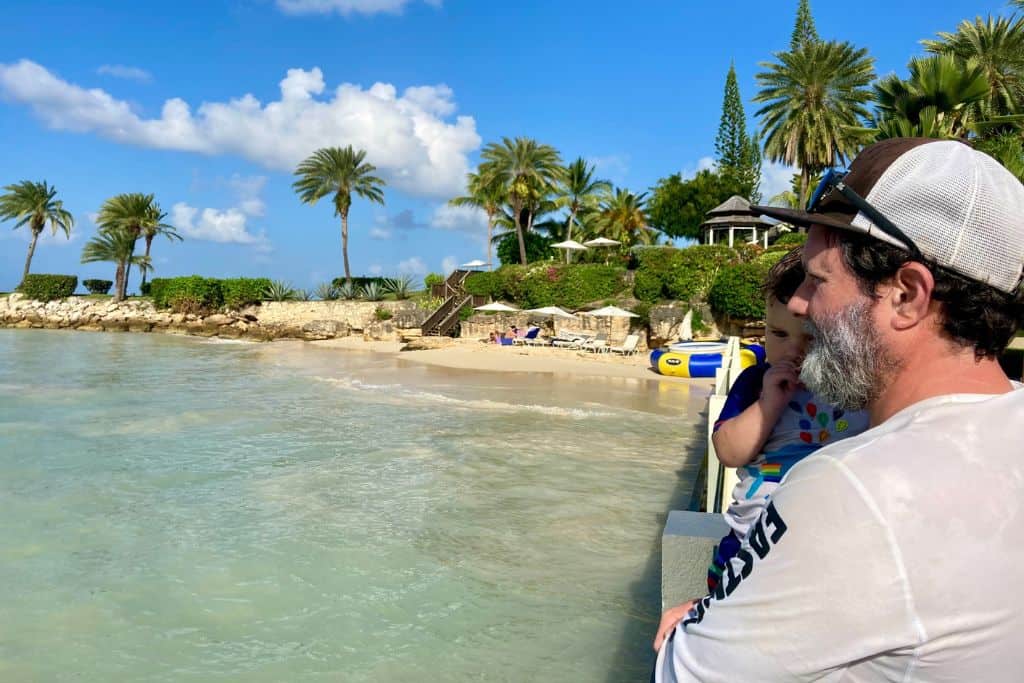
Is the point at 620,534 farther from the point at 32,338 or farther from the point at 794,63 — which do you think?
the point at 32,338

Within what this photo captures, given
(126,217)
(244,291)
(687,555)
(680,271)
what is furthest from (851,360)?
(126,217)

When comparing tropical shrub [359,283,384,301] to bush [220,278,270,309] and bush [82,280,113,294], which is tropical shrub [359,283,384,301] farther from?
bush [82,280,113,294]

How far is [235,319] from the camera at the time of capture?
126ft

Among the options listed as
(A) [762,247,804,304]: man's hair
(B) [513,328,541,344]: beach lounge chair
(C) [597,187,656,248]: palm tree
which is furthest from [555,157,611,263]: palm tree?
(A) [762,247,804,304]: man's hair

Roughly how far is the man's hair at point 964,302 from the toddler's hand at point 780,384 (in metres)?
0.99

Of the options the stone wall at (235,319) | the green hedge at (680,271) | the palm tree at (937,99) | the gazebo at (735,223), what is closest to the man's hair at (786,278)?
the palm tree at (937,99)

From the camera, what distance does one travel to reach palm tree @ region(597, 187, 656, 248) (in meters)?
44.0

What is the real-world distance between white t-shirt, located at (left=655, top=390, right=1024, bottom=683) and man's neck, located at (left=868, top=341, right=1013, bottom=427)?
0.11 m

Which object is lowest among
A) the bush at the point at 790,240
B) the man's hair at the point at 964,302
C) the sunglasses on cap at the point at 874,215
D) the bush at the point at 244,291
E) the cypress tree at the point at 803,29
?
the man's hair at the point at 964,302

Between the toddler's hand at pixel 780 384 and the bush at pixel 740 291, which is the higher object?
the bush at pixel 740 291

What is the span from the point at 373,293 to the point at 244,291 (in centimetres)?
754

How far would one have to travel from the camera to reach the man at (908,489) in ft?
2.79

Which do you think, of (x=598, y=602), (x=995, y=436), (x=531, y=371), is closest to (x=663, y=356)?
(x=531, y=371)

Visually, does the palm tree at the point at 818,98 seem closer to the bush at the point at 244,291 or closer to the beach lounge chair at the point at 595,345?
the beach lounge chair at the point at 595,345
